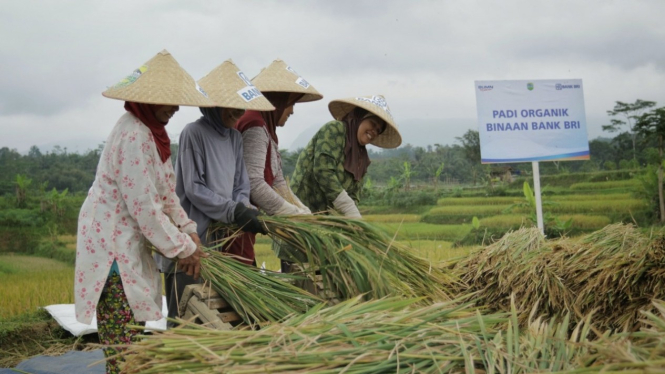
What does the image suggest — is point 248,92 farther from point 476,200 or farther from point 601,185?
point 601,185

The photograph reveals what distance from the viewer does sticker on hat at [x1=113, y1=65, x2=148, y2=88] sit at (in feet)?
8.07

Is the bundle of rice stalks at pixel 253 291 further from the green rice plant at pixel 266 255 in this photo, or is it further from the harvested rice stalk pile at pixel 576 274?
the green rice plant at pixel 266 255

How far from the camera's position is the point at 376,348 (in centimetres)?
162

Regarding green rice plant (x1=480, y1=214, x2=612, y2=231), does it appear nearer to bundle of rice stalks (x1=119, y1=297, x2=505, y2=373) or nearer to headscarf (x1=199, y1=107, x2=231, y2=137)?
headscarf (x1=199, y1=107, x2=231, y2=137)

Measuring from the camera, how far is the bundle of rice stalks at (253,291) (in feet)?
7.93

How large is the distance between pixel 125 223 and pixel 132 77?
551 mm

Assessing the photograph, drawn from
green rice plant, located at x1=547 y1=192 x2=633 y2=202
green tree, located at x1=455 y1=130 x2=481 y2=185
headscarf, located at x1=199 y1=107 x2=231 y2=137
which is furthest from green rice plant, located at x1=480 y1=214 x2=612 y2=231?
headscarf, located at x1=199 y1=107 x2=231 y2=137

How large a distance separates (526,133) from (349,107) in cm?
330

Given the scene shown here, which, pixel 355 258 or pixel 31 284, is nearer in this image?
pixel 355 258

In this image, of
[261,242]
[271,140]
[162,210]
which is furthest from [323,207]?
[261,242]

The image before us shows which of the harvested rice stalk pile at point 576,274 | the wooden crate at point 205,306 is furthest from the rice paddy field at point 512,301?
the wooden crate at point 205,306

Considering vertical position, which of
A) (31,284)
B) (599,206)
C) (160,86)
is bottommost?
(31,284)

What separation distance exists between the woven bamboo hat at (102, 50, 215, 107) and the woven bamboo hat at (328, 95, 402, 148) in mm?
1024

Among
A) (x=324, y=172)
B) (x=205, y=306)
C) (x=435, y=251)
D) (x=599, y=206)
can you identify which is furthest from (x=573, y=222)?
(x=205, y=306)
